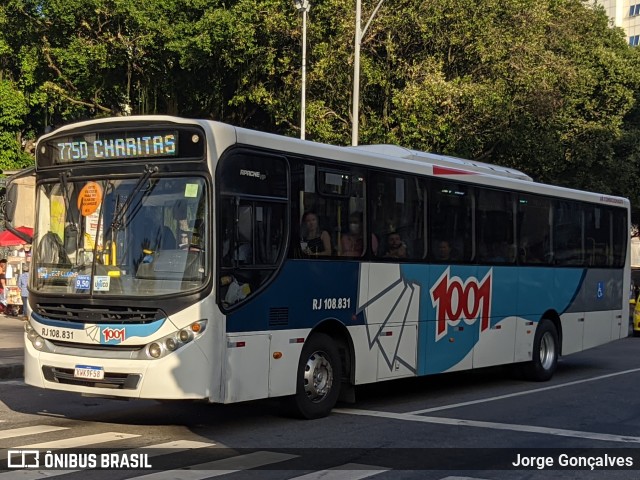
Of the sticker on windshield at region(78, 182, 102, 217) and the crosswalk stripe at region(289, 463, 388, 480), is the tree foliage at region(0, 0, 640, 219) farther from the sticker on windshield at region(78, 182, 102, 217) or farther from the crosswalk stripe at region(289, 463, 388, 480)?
the crosswalk stripe at region(289, 463, 388, 480)

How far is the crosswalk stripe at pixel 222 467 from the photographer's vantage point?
24.7ft

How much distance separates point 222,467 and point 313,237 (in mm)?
3564

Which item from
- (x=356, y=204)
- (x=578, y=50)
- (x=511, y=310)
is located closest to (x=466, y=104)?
(x=578, y=50)

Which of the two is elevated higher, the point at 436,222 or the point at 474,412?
the point at 436,222

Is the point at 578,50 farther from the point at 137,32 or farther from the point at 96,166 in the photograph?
the point at 96,166

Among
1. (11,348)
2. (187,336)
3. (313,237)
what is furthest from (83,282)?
(11,348)

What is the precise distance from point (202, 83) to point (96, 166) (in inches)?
932

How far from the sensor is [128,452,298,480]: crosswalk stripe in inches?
297

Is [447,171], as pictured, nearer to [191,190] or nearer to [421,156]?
[421,156]

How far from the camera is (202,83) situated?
108ft

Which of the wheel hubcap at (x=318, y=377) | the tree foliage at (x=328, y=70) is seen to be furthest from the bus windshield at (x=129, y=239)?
the tree foliage at (x=328, y=70)

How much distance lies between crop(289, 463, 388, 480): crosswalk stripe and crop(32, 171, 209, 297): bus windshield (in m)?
2.39

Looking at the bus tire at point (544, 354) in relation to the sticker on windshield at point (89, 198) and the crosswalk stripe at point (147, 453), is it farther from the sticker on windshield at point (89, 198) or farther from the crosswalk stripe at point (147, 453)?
the sticker on windshield at point (89, 198)

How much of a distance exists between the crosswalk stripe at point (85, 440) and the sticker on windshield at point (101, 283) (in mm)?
1500
